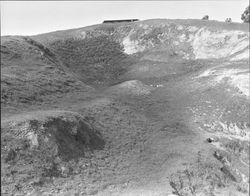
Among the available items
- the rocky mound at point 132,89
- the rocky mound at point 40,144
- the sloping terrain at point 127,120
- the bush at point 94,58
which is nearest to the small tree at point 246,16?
the sloping terrain at point 127,120

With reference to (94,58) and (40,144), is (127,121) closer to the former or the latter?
(40,144)

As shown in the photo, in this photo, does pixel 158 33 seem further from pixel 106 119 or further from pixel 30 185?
pixel 30 185

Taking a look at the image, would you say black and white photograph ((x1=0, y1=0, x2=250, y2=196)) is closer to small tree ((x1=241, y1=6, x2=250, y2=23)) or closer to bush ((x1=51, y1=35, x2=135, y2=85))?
bush ((x1=51, y1=35, x2=135, y2=85))

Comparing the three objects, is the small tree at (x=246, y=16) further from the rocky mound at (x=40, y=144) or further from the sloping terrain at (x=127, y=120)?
the rocky mound at (x=40, y=144)

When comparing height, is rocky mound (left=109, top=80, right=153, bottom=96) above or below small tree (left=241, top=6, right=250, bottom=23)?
below

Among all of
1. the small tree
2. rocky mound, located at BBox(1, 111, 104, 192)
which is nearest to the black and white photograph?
rocky mound, located at BBox(1, 111, 104, 192)

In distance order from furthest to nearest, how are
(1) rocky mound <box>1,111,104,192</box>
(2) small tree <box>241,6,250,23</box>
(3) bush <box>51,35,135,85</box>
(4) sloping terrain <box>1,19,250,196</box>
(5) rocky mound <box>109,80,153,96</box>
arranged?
(2) small tree <box>241,6,250,23</box>
(3) bush <box>51,35,135,85</box>
(5) rocky mound <box>109,80,153,96</box>
(4) sloping terrain <box>1,19,250,196</box>
(1) rocky mound <box>1,111,104,192</box>
